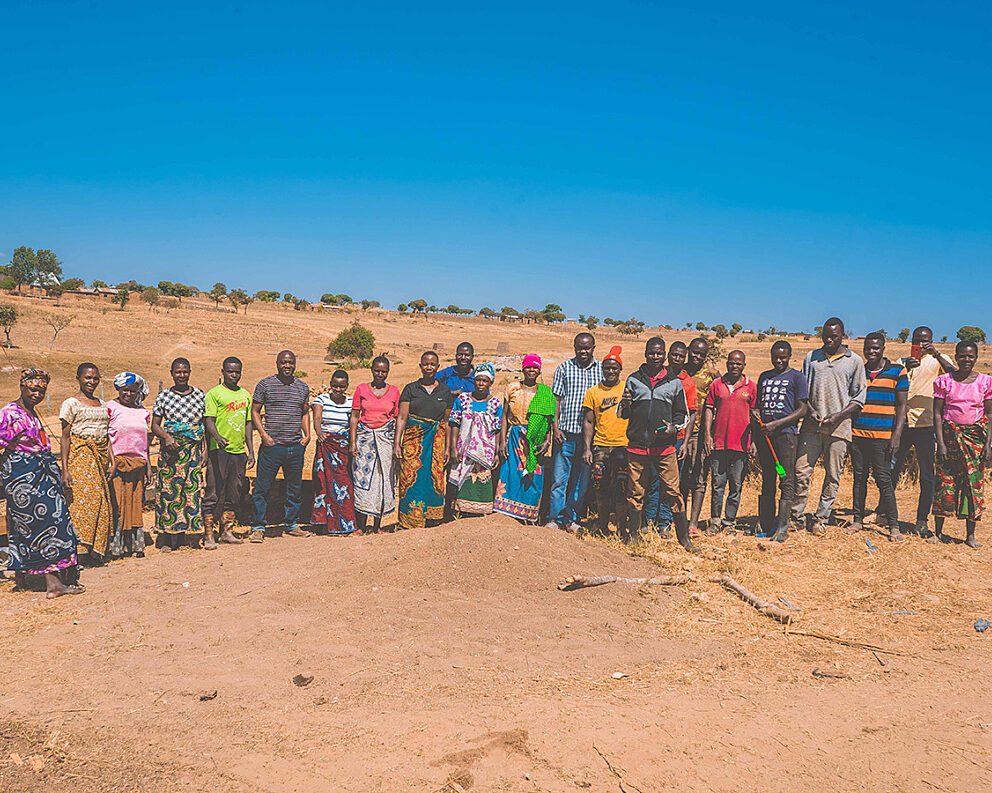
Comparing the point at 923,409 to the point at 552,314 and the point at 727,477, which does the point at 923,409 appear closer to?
the point at 727,477

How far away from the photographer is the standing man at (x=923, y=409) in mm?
7191

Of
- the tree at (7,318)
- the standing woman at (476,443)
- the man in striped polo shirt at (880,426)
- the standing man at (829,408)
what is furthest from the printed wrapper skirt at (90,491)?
the tree at (7,318)

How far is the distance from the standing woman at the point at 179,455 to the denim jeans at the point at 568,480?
359 centimetres

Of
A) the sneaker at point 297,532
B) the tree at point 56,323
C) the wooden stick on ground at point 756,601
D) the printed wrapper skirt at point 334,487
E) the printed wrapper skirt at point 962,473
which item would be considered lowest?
the sneaker at point 297,532

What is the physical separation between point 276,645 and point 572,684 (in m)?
2.05

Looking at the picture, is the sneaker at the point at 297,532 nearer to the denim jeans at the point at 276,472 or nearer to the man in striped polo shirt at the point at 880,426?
the denim jeans at the point at 276,472

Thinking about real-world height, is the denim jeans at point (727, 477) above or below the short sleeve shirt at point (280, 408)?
below

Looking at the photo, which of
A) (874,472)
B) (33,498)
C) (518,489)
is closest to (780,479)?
(874,472)

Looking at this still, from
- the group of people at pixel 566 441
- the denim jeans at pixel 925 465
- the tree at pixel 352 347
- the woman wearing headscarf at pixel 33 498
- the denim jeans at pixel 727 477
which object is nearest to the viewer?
the woman wearing headscarf at pixel 33 498

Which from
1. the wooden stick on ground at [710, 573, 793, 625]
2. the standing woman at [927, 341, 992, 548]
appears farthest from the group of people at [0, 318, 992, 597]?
the wooden stick on ground at [710, 573, 793, 625]

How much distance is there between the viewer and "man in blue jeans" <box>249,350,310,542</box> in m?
7.03

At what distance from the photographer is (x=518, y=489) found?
23.7 feet

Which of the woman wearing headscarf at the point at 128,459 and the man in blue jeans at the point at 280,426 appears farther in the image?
the man in blue jeans at the point at 280,426

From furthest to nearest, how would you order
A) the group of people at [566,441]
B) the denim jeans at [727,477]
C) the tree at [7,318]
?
the tree at [7,318] < the denim jeans at [727,477] < the group of people at [566,441]
